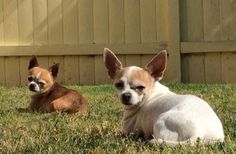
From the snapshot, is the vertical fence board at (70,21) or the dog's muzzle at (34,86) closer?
the dog's muzzle at (34,86)

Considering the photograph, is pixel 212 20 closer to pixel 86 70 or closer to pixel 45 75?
pixel 86 70

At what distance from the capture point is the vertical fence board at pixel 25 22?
37.2ft

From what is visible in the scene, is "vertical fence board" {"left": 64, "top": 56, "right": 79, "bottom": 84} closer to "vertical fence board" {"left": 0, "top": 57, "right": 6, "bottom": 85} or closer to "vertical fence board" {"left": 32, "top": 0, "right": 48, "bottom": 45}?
"vertical fence board" {"left": 32, "top": 0, "right": 48, "bottom": 45}

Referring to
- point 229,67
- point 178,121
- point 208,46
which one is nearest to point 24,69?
point 208,46

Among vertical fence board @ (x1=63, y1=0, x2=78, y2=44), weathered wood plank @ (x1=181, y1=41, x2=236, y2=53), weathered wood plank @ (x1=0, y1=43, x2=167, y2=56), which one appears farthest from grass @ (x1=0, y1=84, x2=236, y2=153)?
vertical fence board @ (x1=63, y1=0, x2=78, y2=44)

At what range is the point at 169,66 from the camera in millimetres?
10539

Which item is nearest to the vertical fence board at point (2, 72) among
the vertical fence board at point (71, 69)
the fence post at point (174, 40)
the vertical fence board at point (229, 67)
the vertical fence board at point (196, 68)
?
the vertical fence board at point (71, 69)

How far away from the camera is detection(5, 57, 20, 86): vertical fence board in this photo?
11.4 metres

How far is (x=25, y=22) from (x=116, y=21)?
1705 mm

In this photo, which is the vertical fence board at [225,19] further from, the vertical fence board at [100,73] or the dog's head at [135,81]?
the dog's head at [135,81]

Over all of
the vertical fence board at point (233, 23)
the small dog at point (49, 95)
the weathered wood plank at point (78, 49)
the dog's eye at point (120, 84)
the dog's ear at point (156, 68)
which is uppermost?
the vertical fence board at point (233, 23)

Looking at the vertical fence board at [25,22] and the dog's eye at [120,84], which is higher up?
the vertical fence board at [25,22]

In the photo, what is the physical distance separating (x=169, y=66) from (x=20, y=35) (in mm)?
2787

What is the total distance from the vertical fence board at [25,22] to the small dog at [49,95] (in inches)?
154
